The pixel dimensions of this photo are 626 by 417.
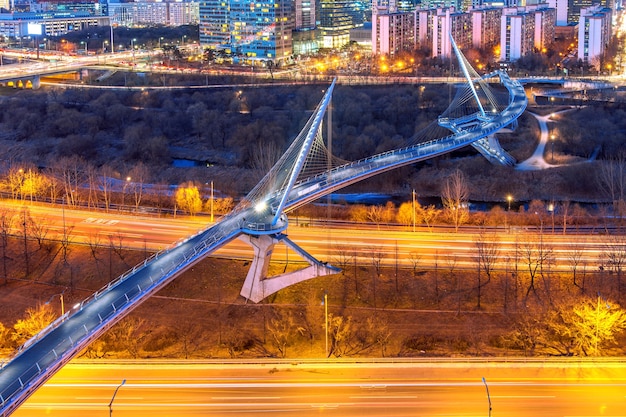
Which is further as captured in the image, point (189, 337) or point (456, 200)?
point (456, 200)

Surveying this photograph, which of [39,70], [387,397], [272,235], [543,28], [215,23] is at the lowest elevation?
[387,397]

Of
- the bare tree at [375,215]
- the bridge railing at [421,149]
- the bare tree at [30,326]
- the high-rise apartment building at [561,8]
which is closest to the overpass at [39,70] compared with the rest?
the bridge railing at [421,149]

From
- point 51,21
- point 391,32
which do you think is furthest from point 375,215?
point 51,21

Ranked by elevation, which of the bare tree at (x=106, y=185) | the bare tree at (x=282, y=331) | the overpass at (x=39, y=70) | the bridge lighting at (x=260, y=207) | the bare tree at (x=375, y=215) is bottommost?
the bare tree at (x=282, y=331)

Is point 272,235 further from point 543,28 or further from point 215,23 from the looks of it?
point 215,23

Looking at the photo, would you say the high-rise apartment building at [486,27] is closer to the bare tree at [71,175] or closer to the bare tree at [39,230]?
the bare tree at [71,175]

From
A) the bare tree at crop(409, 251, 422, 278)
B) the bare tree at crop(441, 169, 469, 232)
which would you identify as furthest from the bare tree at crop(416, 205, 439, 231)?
the bare tree at crop(409, 251, 422, 278)

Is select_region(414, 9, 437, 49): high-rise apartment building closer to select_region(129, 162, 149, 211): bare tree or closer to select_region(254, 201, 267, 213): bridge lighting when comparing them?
select_region(129, 162, 149, 211): bare tree
